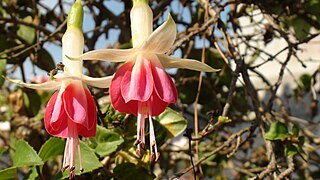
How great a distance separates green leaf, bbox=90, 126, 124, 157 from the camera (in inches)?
29.9

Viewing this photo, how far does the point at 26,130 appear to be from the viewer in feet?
3.67

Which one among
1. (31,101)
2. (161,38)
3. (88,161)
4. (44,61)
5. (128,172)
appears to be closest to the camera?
(161,38)

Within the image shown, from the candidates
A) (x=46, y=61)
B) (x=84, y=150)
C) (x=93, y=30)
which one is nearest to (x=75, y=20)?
(x=84, y=150)

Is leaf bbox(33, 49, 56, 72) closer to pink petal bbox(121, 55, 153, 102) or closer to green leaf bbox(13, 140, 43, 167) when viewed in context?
green leaf bbox(13, 140, 43, 167)

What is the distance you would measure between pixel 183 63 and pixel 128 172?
0.28 metres

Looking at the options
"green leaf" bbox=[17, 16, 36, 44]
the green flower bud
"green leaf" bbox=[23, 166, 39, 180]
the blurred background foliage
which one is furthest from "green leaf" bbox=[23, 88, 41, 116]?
the green flower bud

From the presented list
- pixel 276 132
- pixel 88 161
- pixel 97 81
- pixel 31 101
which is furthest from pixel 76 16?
pixel 31 101

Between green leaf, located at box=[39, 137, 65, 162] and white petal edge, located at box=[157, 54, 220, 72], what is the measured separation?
9.0 inches

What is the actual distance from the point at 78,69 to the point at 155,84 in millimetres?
101

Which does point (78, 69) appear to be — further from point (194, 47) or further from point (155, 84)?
point (194, 47)

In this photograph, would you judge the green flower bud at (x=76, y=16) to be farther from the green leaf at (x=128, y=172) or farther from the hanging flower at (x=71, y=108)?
the green leaf at (x=128, y=172)

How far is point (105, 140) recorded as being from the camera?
0.77 metres

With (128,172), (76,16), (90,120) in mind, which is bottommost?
(128,172)

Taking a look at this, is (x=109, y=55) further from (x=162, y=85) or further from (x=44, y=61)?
(x=44, y=61)
